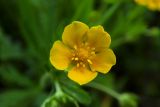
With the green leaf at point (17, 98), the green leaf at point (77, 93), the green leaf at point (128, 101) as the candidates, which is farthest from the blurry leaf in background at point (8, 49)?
the green leaf at point (128, 101)

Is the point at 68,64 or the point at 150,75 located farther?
the point at 150,75

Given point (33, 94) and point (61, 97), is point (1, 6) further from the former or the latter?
point (61, 97)

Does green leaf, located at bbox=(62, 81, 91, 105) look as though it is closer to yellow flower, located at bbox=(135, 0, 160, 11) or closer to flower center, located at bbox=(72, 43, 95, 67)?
flower center, located at bbox=(72, 43, 95, 67)

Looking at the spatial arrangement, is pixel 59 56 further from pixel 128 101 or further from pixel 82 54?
pixel 128 101

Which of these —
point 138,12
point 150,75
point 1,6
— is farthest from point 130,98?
point 1,6

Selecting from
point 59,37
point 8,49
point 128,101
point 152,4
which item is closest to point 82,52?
point 59,37

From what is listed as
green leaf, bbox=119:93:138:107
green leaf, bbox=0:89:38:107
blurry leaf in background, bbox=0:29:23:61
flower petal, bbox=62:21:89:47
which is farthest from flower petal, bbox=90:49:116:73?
blurry leaf in background, bbox=0:29:23:61
